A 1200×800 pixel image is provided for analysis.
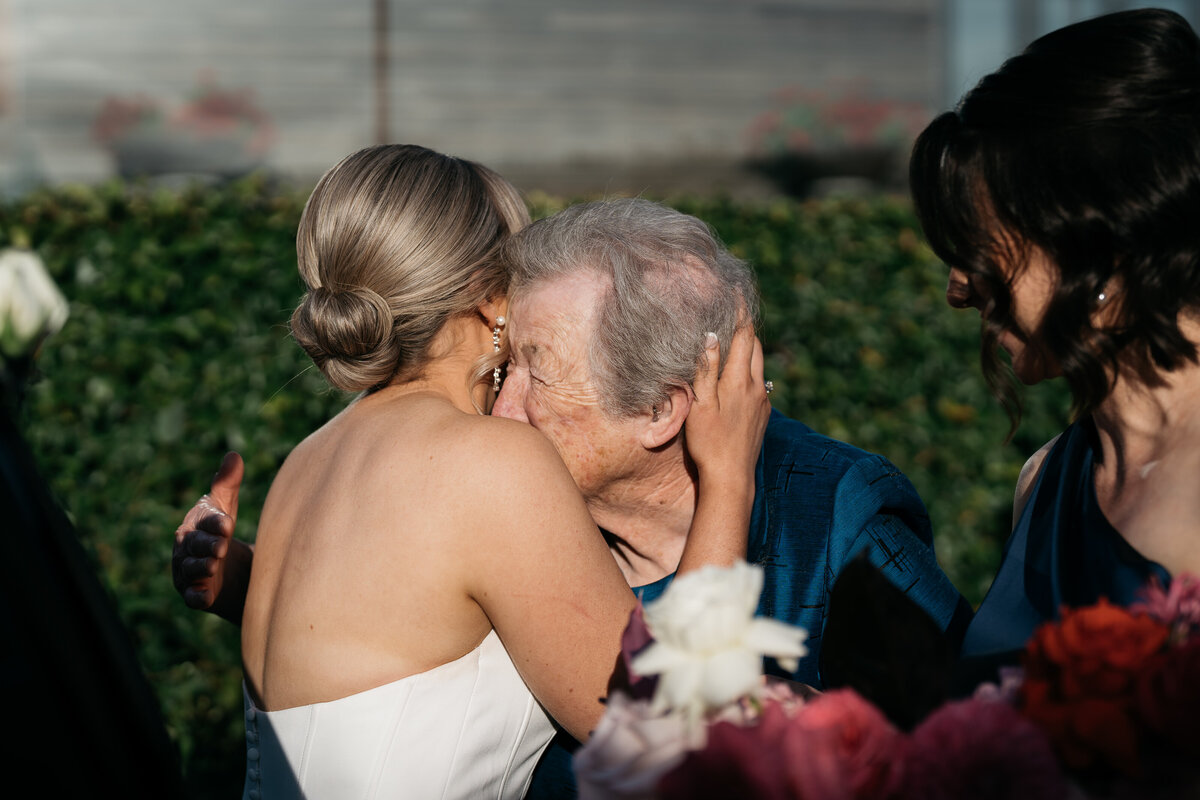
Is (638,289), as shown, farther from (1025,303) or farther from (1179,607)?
(1179,607)

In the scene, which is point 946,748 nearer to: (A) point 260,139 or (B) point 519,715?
(B) point 519,715

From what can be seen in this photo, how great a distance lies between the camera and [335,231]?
2188 mm

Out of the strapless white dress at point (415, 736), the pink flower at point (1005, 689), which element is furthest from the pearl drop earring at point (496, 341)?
the pink flower at point (1005, 689)

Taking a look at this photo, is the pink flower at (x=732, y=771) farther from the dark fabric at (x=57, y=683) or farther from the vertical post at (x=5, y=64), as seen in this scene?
the vertical post at (x=5, y=64)

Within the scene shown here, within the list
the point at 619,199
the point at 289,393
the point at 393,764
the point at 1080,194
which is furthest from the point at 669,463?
the point at 289,393

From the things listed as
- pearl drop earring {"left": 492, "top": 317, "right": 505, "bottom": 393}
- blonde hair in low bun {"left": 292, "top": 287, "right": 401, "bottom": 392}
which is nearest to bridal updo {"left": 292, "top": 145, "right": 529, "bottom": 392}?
blonde hair in low bun {"left": 292, "top": 287, "right": 401, "bottom": 392}

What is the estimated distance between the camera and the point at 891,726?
3.44ft

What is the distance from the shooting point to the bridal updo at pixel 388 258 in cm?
217

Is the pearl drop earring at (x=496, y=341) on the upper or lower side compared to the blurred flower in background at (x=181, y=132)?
upper

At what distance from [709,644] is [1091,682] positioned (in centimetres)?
38

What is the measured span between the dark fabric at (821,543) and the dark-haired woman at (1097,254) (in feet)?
1.55

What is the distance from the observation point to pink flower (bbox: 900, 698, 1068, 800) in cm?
96

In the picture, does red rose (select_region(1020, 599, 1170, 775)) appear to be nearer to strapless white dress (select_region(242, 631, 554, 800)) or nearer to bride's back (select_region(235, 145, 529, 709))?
bride's back (select_region(235, 145, 529, 709))

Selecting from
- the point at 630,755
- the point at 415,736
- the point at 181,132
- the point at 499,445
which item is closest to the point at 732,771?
the point at 630,755
